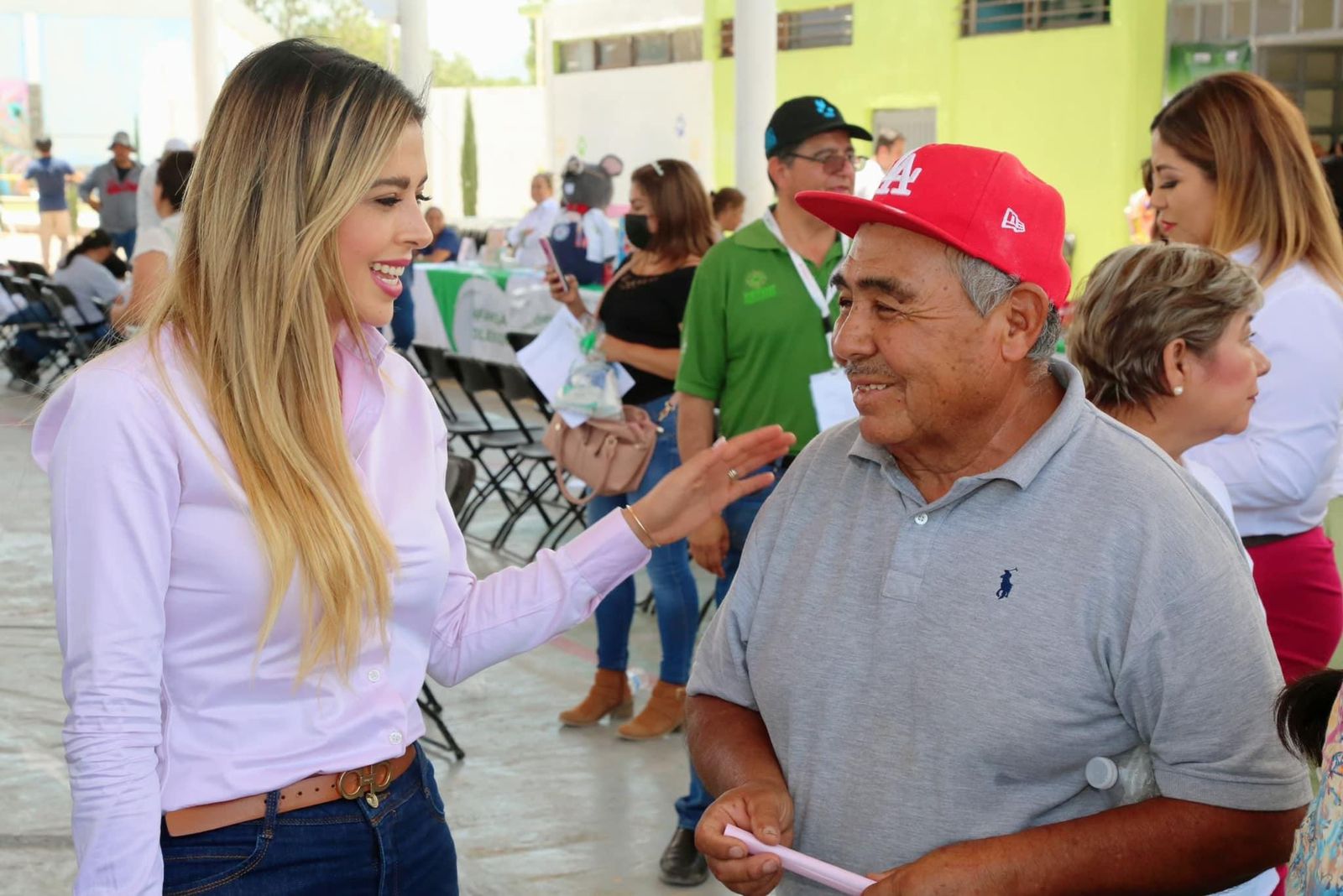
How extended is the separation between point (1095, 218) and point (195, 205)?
16.7 metres

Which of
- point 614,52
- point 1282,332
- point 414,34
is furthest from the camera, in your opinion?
point 614,52

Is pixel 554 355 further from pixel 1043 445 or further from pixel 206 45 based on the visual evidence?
pixel 206 45

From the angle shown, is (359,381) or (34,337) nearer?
(359,381)

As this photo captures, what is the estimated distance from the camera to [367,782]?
5.82 feet

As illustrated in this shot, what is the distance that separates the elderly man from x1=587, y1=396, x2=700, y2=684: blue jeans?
2.83m

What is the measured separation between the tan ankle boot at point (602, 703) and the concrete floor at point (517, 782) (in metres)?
0.06

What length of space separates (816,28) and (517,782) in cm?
1852

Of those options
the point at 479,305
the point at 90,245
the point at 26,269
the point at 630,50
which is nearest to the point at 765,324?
the point at 479,305

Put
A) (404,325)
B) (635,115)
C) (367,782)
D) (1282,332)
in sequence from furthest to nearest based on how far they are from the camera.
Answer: (635,115) → (404,325) → (1282,332) → (367,782)

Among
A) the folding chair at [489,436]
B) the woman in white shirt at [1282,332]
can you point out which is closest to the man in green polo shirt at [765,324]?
the woman in white shirt at [1282,332]

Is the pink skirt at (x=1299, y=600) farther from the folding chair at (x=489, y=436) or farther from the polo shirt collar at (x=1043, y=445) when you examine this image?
the folding chair at (x=489, y=436)

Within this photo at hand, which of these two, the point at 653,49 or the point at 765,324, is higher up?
the point at 653,49

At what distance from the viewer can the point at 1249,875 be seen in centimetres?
158

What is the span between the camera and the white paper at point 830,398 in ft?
11.6
